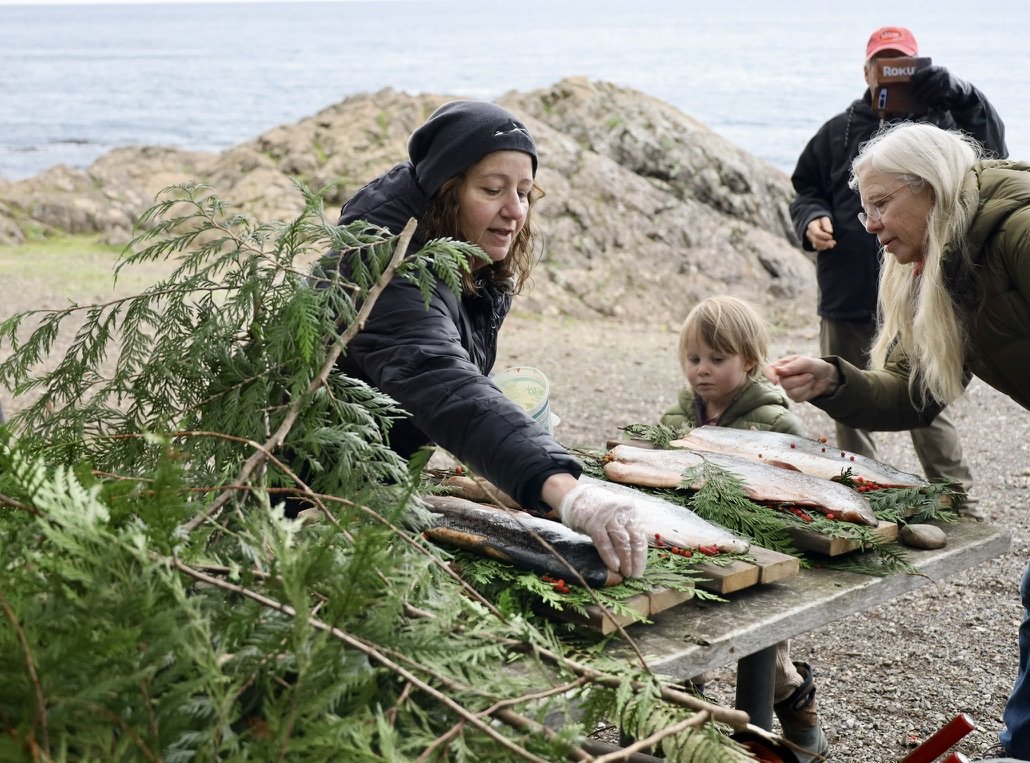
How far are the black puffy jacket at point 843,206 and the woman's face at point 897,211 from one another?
2.43m

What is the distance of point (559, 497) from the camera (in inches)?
92.8

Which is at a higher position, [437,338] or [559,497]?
[437,338]

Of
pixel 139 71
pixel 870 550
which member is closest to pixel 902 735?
pixel 870 550

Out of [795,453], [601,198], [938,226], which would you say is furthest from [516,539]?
[601,198]

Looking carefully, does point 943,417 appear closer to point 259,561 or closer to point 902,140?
point 902,140

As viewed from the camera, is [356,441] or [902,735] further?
[902,735]

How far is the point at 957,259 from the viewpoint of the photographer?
3.20 metres

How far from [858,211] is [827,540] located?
3.59 meters

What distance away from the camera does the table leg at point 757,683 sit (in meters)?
3.18

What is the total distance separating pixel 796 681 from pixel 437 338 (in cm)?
195

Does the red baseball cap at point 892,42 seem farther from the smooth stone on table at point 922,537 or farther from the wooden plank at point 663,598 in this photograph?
the wooden plank at point 663,598

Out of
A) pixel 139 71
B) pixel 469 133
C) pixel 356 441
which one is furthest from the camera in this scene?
pixel 139 71

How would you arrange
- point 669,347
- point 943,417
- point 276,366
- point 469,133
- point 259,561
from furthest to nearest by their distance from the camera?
1. point 669,347
2. point 943,417
3. point 469,133
4. point 276,366
5. point 259,561

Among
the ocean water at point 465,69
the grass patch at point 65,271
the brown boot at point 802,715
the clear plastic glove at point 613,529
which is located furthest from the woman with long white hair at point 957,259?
the ocean water at point 465,69
